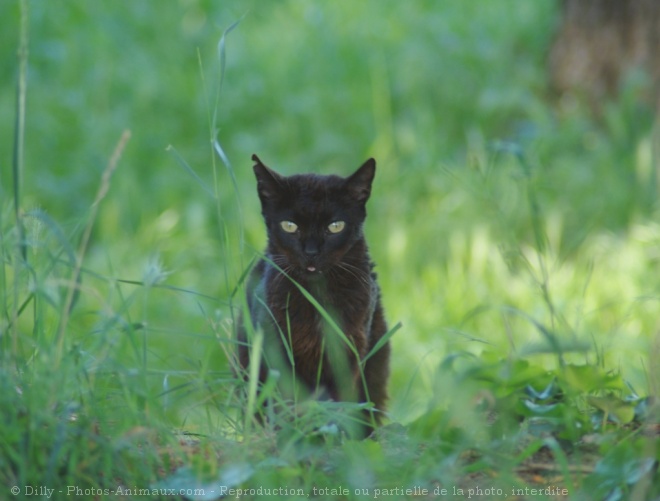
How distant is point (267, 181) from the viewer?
285 cm

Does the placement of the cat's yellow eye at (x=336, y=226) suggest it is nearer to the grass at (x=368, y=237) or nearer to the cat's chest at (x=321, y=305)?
the cat's chest at (x=321, y=305)

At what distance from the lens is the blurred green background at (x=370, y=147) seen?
15.8 ft

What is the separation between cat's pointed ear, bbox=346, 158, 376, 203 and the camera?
2861 mm

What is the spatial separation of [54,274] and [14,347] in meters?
0.49

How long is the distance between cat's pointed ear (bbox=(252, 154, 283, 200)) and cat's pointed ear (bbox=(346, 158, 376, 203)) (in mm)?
219

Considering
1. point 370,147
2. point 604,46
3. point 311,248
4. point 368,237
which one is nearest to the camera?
point 311,248

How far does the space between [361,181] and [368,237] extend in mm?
2472

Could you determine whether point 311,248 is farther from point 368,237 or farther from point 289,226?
point 368,237

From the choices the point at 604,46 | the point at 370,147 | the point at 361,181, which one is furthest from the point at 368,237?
the point at 361,181

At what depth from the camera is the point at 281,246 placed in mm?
2887

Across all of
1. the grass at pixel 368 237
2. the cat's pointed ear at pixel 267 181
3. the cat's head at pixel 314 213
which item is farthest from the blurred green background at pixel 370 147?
the cat's pointed ear at pixel 267 181

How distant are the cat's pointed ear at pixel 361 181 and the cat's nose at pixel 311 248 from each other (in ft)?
0.68

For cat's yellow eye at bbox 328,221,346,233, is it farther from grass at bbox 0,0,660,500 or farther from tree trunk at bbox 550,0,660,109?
tree trunk at bbox 550,0,660,109

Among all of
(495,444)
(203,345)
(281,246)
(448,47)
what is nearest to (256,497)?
(495,444)
